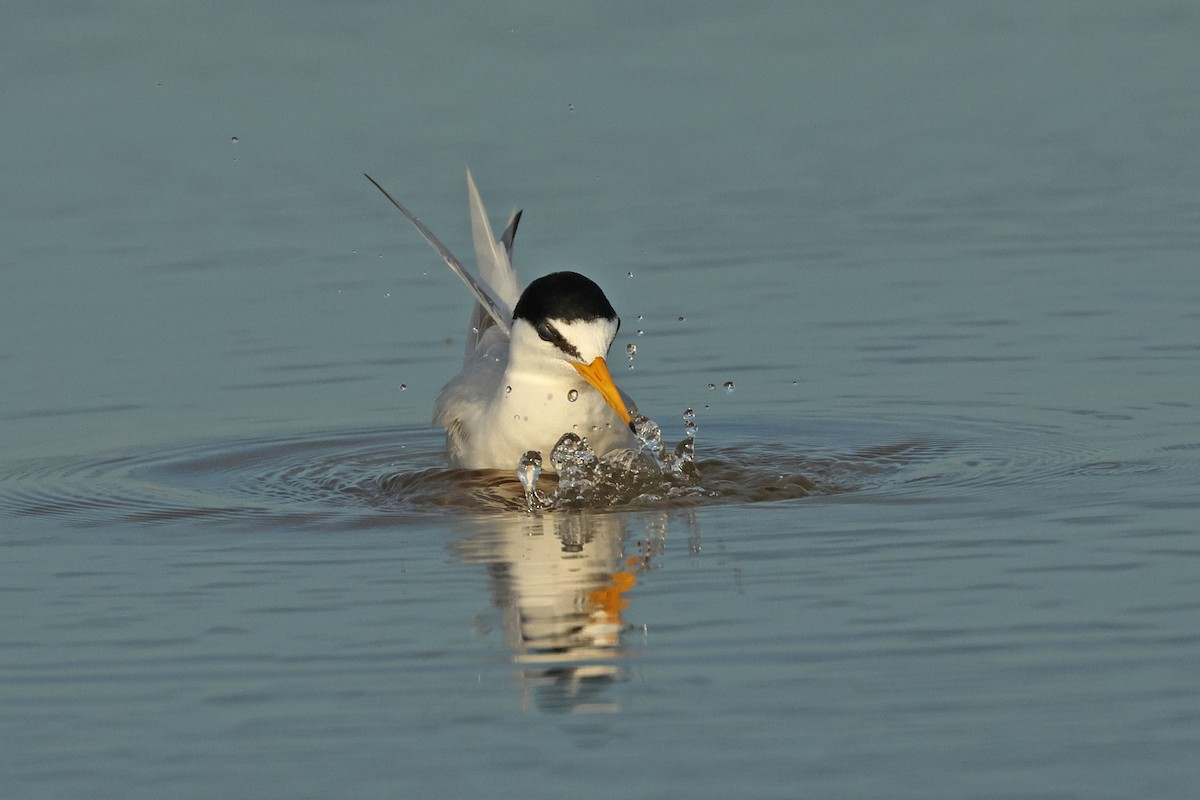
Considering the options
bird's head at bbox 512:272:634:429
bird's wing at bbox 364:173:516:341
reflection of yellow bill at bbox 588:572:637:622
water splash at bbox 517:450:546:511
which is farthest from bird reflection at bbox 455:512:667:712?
bird's wing at bbox 364:173:516:341

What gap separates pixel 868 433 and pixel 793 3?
9.28 m

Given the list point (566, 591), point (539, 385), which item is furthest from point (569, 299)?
point (566, 591)

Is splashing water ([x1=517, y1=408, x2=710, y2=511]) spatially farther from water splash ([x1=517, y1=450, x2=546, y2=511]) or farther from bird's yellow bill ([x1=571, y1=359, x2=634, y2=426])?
bird's yellow bill ([x1=571, y1=359, x2=634, y2=426])

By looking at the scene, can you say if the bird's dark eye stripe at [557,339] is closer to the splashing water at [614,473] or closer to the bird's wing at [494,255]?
the splashing water at [614,473]

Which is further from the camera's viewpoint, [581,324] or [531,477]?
[531,477]

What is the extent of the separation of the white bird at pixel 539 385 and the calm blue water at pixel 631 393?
28 centimetres

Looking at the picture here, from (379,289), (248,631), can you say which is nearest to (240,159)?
(379,289)

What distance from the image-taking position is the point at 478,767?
5.54m

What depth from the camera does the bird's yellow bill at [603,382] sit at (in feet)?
28.8

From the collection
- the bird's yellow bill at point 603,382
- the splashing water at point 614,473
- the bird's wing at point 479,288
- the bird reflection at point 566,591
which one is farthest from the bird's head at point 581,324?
the bird's wing at point 479,288

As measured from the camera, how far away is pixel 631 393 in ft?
35.6

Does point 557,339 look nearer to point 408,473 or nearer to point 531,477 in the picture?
point 531,477

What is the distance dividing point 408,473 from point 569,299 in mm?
1255

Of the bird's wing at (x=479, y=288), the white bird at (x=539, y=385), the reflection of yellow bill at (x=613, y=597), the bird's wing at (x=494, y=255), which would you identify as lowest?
the reflection of yellow bill at (x=613, y=597)
